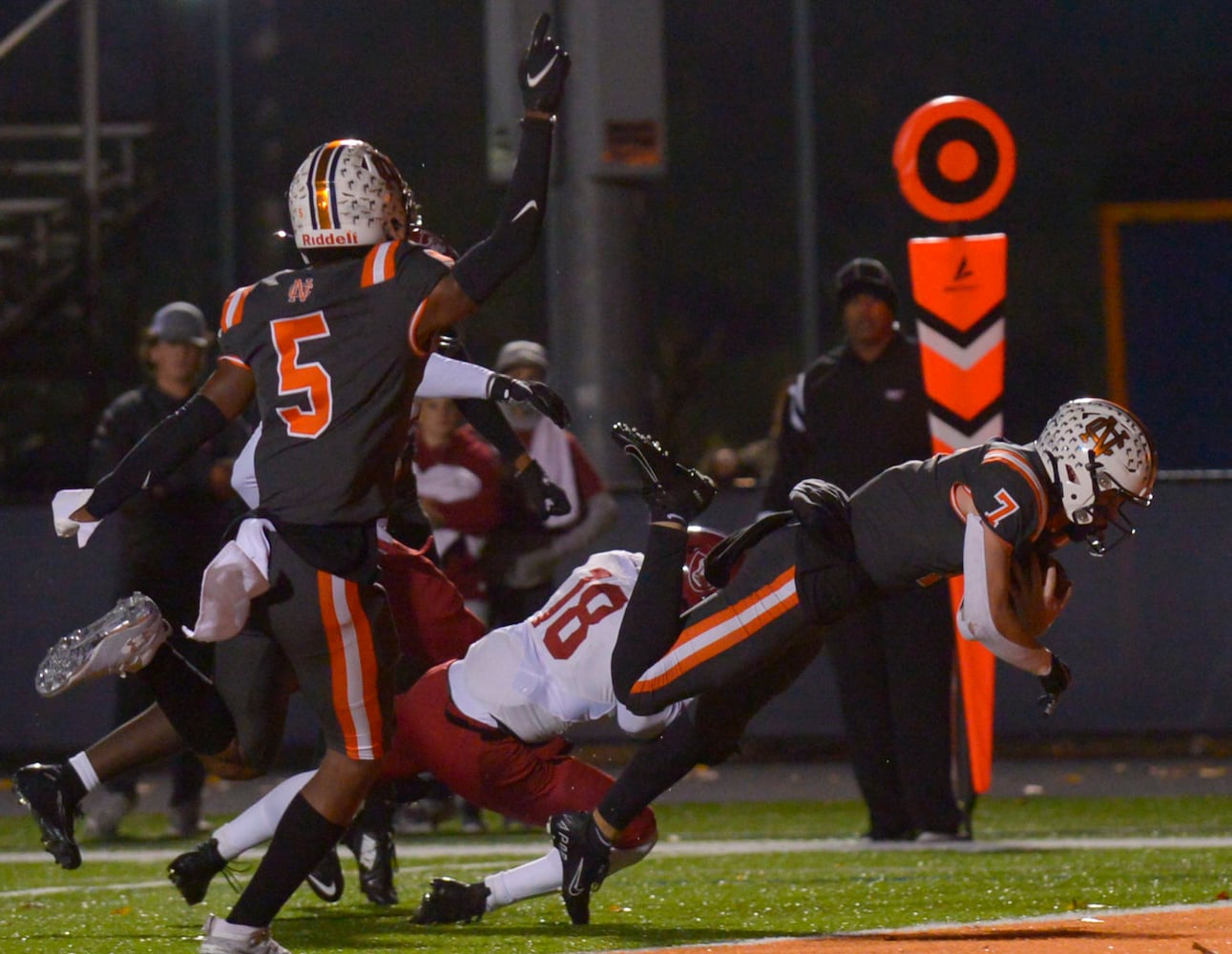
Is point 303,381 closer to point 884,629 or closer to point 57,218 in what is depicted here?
point 884,629

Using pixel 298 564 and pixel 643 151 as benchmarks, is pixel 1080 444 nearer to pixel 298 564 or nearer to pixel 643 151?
pixel 298 564

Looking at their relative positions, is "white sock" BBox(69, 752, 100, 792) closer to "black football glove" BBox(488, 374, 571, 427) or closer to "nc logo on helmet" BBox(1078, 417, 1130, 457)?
"black football glove" BBox(488, 374, 571, 427)

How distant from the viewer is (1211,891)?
23.3 feet

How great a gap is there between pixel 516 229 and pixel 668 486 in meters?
1.07

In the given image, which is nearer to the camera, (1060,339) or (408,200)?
(408,200)

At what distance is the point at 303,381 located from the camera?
5754mm

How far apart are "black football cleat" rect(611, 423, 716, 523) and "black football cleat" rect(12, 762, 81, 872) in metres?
1.70

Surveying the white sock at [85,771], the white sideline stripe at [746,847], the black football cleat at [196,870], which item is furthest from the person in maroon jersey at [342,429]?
the white sideline stripe at [746,847]

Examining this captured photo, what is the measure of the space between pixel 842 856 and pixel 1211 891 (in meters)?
1.71

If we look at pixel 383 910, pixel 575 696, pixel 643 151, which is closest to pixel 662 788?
pixel 575 696

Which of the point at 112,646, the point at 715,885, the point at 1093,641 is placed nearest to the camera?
the point at 112,646

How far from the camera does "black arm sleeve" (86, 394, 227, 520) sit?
594cm

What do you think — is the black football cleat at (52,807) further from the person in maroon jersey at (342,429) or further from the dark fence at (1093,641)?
the dark fence at (1093,641)

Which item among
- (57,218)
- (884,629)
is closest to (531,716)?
(884,629)
